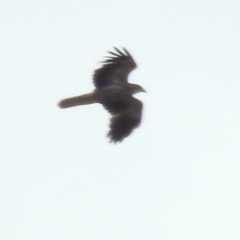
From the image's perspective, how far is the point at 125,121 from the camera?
1459 centimetres

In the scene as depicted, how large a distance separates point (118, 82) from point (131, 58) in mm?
597

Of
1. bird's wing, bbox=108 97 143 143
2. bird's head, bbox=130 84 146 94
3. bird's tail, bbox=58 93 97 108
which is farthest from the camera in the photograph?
bird's head, bbox=130 84 146 94

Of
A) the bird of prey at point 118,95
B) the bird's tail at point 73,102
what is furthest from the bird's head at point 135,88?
the bird's tail at point 73,102

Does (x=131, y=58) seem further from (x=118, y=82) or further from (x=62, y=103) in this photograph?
(x=62, y=103)

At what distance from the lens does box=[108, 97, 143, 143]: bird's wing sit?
14477 millimetres

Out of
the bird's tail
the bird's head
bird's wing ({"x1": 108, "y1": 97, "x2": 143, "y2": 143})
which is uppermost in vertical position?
the bird's head

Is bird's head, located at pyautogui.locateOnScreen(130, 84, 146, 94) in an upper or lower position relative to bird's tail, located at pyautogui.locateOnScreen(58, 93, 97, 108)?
upper

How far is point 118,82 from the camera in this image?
14922 mm

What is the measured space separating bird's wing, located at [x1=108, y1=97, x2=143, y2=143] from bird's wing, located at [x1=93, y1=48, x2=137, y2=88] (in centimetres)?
55

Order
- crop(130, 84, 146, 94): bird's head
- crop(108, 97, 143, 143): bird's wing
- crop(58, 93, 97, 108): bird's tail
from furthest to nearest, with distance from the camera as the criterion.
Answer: crop(130, 84, 146, 94): bird's head → crop(108, 97, 143, 143): bird's wing → crop(58, 93, 97, 108): bird's tail

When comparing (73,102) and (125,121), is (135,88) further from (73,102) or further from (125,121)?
(73,102)

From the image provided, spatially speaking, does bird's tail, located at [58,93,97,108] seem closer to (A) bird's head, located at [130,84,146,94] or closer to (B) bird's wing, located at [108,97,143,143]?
(B) bird's wing, located at [108,97,143,143]

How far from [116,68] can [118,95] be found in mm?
587

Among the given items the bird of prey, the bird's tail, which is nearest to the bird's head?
the bird of prey
